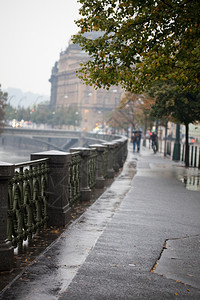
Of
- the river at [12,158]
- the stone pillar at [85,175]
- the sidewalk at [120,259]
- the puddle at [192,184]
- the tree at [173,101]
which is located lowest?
the river at [12,158]

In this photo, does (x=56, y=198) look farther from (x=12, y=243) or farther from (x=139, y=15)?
(x=139, y=15)

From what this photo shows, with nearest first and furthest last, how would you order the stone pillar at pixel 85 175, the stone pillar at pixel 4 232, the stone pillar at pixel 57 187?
1. the stone pillar at pixel 4 232
2. the stone pillar at pixel 57 187
3. the stone pillar at pixel 85 175

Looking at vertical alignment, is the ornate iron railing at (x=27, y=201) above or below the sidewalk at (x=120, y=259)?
above

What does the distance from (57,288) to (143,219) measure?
468cm

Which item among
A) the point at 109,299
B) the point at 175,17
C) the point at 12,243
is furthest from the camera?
the point at 175,17

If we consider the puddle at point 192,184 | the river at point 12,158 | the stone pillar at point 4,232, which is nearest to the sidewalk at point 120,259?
the stone pillar at point 4,232

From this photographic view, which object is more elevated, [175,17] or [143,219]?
[175,17]

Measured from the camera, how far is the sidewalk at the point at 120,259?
5.05 meters

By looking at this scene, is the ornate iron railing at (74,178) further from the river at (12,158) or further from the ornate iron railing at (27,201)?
the river at (12,158)

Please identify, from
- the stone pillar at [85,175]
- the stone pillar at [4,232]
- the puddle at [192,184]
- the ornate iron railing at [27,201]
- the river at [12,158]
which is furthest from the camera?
the river at [12,158]

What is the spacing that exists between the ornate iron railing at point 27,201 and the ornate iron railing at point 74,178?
69.6 inches

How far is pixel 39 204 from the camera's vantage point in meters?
7.60

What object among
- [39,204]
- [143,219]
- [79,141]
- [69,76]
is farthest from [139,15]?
[69,76]

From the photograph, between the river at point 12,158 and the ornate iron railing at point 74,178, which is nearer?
the ornate iron railing at point 74,178
